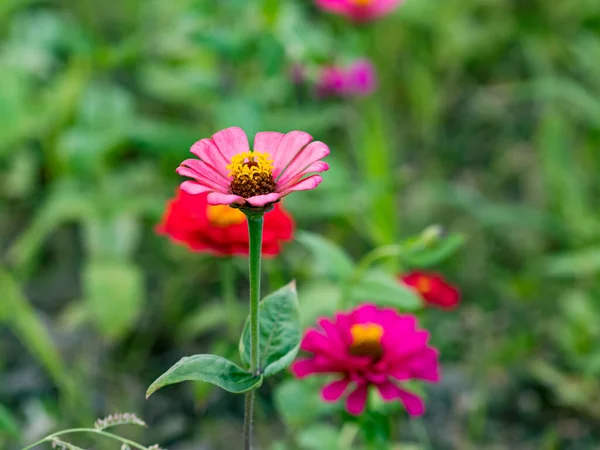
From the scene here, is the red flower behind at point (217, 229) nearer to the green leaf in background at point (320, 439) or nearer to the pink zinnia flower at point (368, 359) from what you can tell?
the pink zinnia flower at point (368, 359)

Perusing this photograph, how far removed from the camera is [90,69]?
5.02 feet

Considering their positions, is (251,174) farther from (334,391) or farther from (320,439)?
(320,439)

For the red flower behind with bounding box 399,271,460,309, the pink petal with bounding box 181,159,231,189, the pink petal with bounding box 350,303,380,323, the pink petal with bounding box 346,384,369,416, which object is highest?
the pink petal with bounding box 181,159,231,189

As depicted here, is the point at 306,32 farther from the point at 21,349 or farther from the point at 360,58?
the point at 21,349

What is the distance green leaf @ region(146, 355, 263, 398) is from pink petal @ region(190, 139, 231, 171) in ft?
0.45

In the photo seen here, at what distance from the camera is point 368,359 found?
744 mm

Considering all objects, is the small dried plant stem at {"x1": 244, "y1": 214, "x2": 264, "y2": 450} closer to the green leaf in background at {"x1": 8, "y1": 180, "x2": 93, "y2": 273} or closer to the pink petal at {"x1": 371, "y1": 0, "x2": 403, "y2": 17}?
the green leaf in background at {"x1": 8, "y1": 180, "x2": 93, "y2": 273}

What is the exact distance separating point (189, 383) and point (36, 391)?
0.25m

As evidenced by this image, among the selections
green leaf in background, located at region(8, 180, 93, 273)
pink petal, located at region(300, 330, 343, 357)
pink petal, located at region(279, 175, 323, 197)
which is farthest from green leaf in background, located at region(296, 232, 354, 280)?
green leaf in background, located at region(8, 180, 93, 273)

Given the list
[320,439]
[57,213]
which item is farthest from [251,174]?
[57,213]

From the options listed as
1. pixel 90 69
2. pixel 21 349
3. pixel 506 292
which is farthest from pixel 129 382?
pixel 506 292

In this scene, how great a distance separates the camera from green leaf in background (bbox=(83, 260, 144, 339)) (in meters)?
1.23

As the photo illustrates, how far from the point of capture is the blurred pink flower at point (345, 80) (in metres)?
1.51

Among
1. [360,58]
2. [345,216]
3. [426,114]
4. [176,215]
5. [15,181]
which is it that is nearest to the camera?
[176,215]
